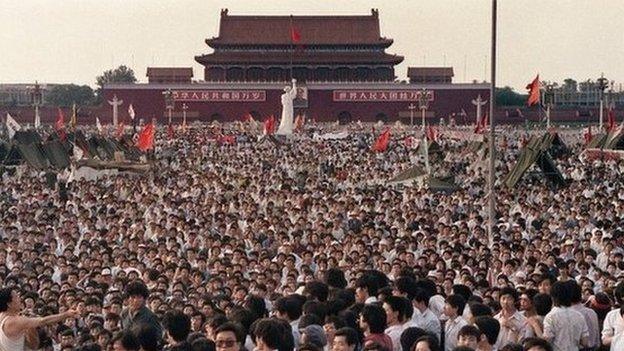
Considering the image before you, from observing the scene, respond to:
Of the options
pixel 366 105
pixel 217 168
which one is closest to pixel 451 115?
pixel 366 105

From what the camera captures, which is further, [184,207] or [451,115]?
[451,115]

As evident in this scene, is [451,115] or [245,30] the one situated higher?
[245,30]

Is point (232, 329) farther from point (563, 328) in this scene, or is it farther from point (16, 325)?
point (563, 328)

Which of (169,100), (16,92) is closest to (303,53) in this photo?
(169,100)

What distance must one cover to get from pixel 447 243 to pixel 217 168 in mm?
17419

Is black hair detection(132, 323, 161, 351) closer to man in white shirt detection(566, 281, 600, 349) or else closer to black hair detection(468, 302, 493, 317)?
black hair detection(468, 302, 493, 317)

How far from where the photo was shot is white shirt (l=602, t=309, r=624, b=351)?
7.86 m

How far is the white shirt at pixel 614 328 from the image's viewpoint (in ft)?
25.8

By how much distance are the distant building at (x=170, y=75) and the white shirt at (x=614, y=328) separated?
63426 millimetres

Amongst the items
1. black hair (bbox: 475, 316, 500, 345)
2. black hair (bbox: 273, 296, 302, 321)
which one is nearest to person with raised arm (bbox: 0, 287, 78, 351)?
black hair (bbox: 273, 296, 302, 321)

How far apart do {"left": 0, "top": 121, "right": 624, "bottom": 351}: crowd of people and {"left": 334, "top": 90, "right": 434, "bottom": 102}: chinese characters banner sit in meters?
37.0

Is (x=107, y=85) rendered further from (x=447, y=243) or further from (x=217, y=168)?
(x=447, y=243)

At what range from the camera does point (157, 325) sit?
8555 millimetres

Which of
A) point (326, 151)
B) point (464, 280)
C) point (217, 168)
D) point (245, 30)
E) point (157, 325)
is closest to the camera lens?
point (157, 325)
